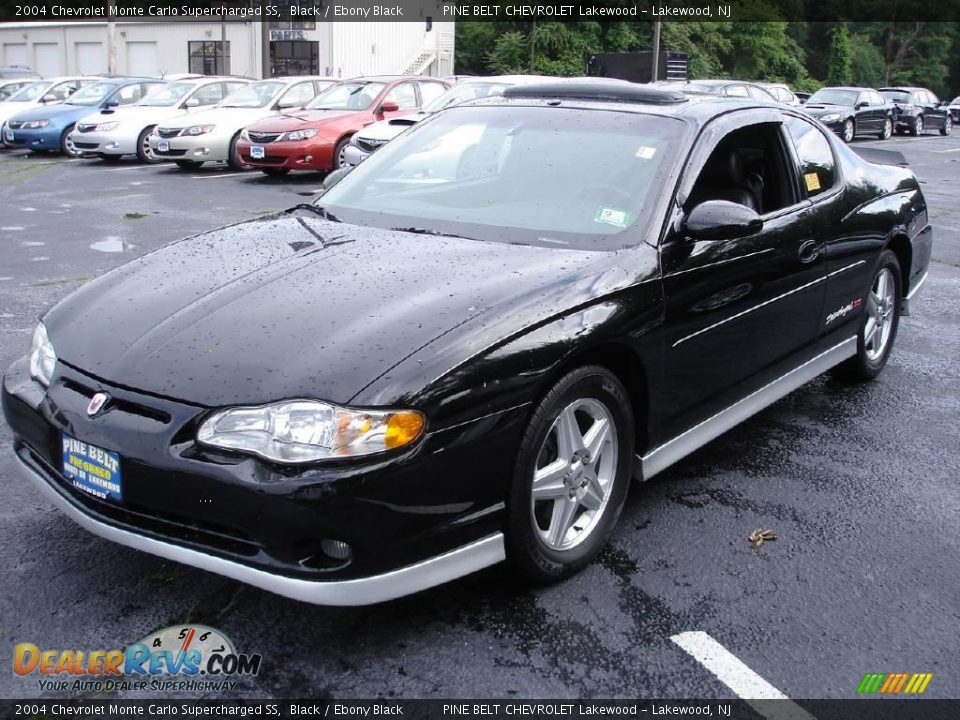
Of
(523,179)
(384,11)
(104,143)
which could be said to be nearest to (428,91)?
(104,143)

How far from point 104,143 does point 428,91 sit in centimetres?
577

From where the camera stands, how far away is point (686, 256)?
3.57 meters

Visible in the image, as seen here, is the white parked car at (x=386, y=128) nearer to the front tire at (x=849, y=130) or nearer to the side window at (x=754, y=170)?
the side window at (x=754, y=170)

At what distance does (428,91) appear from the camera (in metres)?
15.9

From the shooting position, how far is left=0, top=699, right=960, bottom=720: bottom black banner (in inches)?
98.5

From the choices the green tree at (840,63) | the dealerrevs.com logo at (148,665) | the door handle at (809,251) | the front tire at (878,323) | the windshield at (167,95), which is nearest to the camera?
the dealerrevs.com logo at (148,665)

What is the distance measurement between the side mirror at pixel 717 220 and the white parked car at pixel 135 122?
14.8 metres

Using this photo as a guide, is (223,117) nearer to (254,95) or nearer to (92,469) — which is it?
(254,95)

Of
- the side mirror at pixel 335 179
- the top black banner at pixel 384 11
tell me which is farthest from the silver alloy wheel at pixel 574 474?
the top black banner at pixel 384 11

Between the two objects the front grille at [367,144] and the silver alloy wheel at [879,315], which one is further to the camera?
the front grille at [367,144]

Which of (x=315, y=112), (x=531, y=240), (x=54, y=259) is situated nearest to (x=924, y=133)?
(x=315, y=112)

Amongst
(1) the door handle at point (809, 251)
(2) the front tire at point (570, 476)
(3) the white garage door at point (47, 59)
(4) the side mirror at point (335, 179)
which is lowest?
(2) the front tire at point (570, 476)

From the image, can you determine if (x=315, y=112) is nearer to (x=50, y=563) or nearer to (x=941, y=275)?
(x=941, y=275)

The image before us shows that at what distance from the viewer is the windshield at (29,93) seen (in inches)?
832
